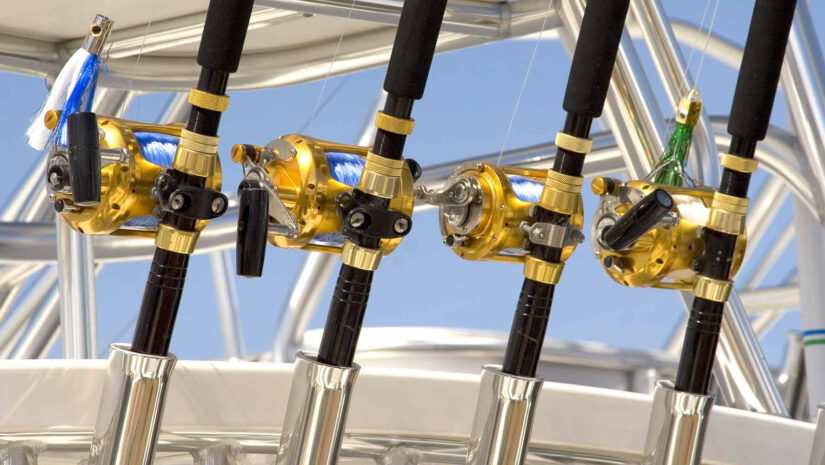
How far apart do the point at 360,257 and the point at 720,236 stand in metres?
0.20

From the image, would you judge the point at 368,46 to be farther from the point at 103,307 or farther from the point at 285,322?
the point at 103,307

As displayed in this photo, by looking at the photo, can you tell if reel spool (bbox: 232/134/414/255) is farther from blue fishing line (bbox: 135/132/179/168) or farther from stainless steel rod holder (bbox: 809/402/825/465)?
stainless steel rod holder (bbox: 809/402/825/465)

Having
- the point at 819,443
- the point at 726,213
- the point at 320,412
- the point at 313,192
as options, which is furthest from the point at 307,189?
the point at 819,443

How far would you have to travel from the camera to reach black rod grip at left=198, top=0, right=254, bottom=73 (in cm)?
55

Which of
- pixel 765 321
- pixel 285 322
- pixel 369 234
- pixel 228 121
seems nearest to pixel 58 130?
pixel 369 234

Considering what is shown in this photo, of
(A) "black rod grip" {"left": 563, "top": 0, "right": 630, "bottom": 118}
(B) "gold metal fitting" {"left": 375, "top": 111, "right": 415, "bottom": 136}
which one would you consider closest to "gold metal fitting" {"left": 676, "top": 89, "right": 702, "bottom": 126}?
(A) "black rod grip" {"left": 563, "top": 0, "right": 630, "bottom": 118}

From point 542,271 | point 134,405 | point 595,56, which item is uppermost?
point 595,56

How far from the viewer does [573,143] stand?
622mm

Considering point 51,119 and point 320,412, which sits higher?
point 51,119

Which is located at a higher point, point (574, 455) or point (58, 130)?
point (58, 130)

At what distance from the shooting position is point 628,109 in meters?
1.06

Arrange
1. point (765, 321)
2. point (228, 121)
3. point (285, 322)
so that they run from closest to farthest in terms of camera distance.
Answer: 1. point (285, 322)
2. point (765, 321)
3. point (228, 121)

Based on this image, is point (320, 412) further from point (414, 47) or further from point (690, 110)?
point (690, 110)

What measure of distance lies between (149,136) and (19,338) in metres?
1.30
